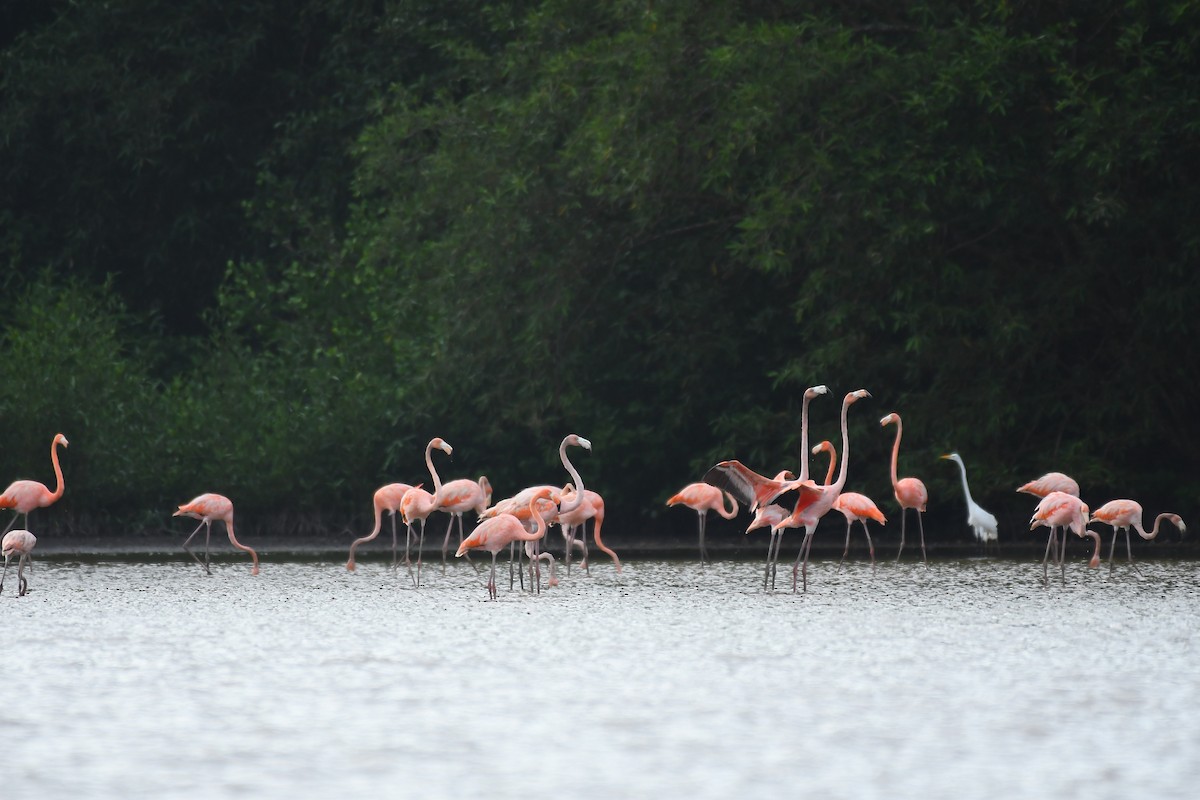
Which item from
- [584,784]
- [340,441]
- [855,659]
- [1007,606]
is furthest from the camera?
[340,441]

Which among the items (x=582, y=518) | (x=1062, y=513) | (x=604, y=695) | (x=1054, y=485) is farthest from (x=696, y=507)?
(x=604, y=695)

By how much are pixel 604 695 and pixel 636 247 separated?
13.5 metres

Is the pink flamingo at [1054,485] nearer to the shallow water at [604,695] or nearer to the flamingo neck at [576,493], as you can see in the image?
the shallow water at [604,695]

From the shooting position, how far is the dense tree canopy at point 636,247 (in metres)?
16.9

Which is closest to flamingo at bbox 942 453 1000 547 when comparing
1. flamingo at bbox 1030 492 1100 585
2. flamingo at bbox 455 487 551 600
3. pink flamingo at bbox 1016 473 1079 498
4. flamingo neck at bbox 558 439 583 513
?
pink flamingo at bbox 1016 473 1079 498

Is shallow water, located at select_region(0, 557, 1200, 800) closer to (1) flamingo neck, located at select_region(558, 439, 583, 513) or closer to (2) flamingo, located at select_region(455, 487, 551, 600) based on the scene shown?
(2) flamingo, located at select_region(455, 487, 551, 600)

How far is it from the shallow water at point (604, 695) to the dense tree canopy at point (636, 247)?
5856 mm

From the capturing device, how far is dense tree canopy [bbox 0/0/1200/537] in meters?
16.9

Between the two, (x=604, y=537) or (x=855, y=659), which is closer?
(x=855, y=659)

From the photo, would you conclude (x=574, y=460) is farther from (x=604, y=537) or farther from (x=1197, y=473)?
(x=1197, y=473)

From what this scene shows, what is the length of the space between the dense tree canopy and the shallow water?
5856mm

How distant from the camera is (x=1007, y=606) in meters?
11.1

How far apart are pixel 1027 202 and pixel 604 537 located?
21.1 ft

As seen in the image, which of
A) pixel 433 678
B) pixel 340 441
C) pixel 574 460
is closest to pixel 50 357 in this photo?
pixel 340 441
